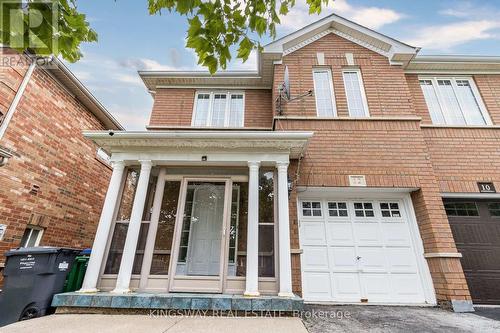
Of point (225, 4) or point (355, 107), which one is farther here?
point (355, 107)

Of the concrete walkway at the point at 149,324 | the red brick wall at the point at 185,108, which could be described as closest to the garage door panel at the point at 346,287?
the concrete walkway at the point at 149,324

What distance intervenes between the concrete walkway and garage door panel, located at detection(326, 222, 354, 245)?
2413mm

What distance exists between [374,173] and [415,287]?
2.57m

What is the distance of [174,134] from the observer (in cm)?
464

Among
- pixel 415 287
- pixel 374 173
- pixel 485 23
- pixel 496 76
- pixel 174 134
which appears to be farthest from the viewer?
pixel 496 76

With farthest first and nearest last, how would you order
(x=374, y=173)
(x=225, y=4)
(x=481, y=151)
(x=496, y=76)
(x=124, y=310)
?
(x=496, y=76)
(x=481, y=151)
(x=374, y=173)
(x=124, y=310)
(x=225, y=4)

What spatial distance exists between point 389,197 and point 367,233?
1.06 m

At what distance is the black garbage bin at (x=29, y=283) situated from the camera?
136 inches

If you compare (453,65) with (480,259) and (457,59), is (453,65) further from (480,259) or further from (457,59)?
(480,259)

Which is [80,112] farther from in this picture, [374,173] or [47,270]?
[374,173]

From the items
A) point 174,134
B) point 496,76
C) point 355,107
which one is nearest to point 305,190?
point 355,107

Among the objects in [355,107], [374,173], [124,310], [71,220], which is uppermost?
[355,107]

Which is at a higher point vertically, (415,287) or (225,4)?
(225,4)

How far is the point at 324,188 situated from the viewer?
538 centimetres
